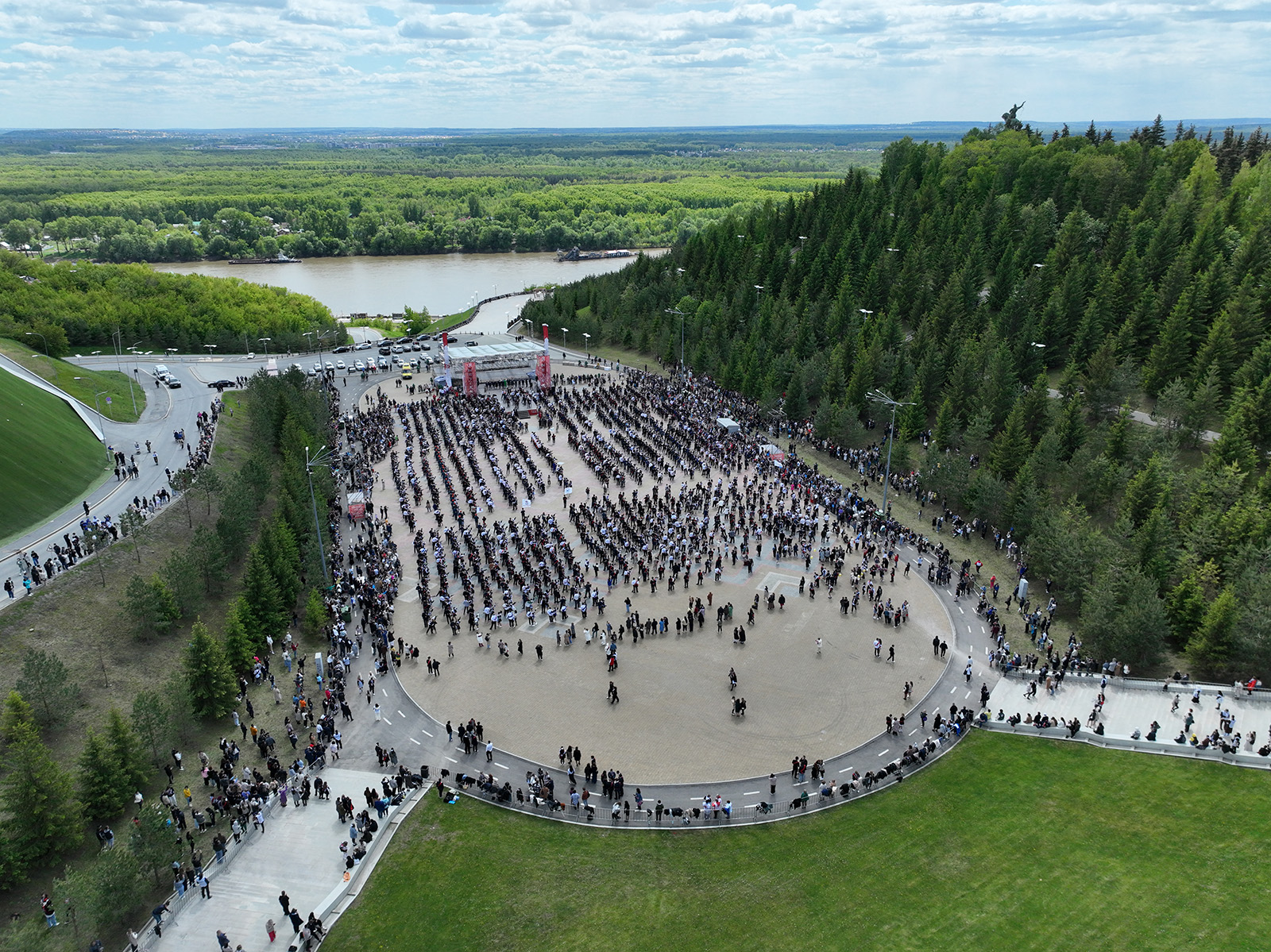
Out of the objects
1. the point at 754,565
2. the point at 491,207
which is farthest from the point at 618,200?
the point at 754,565

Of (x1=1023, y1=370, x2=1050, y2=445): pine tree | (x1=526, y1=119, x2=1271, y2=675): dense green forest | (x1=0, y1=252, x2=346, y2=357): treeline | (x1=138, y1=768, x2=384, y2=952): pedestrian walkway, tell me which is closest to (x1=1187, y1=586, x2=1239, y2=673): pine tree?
(x1=526, y1=119, x2=1271, y2=675): dense green forest

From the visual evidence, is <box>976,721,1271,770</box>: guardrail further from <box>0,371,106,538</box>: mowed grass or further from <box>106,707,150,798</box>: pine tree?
<box>0,371,106,538</box>: mowed grass

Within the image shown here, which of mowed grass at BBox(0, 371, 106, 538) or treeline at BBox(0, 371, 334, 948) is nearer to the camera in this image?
treeline at BBox(0, 371, 334, 948)

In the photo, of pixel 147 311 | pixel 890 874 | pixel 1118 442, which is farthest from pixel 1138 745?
pixel 147 311

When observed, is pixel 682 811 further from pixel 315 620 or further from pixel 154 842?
pixel 315 620

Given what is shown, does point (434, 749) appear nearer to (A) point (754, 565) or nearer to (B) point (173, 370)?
(A) point (754, 565)

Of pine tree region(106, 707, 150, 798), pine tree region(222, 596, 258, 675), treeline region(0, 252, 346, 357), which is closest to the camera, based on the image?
pine tree region(106, 707, 150, 798)

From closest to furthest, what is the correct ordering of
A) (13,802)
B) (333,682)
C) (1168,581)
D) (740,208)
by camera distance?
(13,802), (333,682), (1168,581), (740,208)
